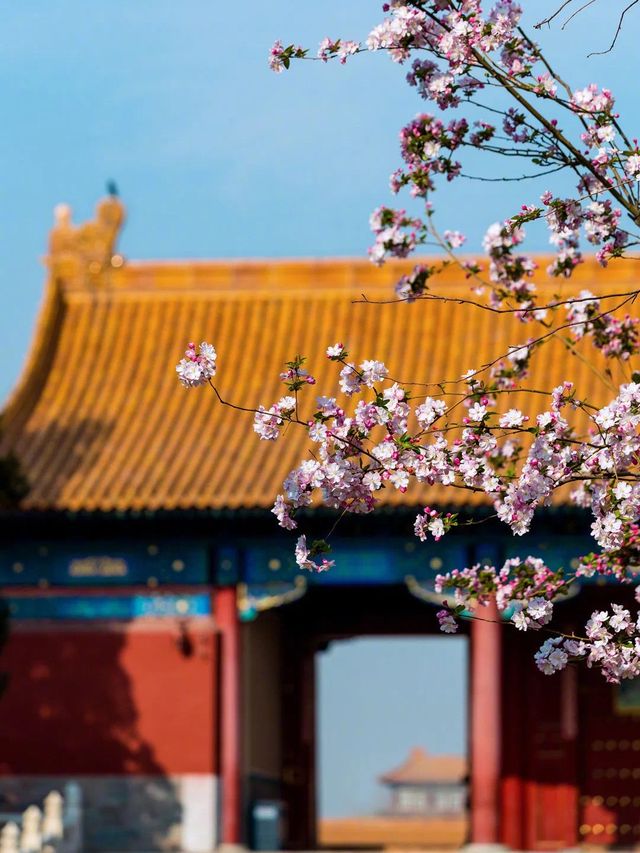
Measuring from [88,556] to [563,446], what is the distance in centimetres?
1559

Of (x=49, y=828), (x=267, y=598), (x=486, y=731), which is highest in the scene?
(x=267, y=598)

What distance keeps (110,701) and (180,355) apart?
4783 millimetres

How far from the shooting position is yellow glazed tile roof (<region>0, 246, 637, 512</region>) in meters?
24.1

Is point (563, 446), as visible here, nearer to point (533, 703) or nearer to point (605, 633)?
point (605, 633)

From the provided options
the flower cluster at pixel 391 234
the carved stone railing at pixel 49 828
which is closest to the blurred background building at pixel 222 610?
the carved stone railing at pixel 49 828

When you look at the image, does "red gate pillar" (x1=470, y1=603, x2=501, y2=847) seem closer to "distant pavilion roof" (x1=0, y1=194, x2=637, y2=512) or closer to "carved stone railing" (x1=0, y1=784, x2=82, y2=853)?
"distant pavilion roof" (x1=0, y1=194, x2=637, y2=512)

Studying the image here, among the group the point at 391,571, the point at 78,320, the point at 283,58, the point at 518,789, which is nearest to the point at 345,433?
the point at 283,58

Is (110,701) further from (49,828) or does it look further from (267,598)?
(49,828)

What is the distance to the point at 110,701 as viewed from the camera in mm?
23906

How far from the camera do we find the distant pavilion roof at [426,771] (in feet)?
217

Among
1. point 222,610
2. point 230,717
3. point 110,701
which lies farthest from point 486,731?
point 110,701

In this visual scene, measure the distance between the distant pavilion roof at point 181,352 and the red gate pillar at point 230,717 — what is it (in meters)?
1.36

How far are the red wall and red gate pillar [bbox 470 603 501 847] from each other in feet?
9.55

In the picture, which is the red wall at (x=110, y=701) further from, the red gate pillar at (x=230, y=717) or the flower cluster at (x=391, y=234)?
the flower cluster at (x=391, y=234)
